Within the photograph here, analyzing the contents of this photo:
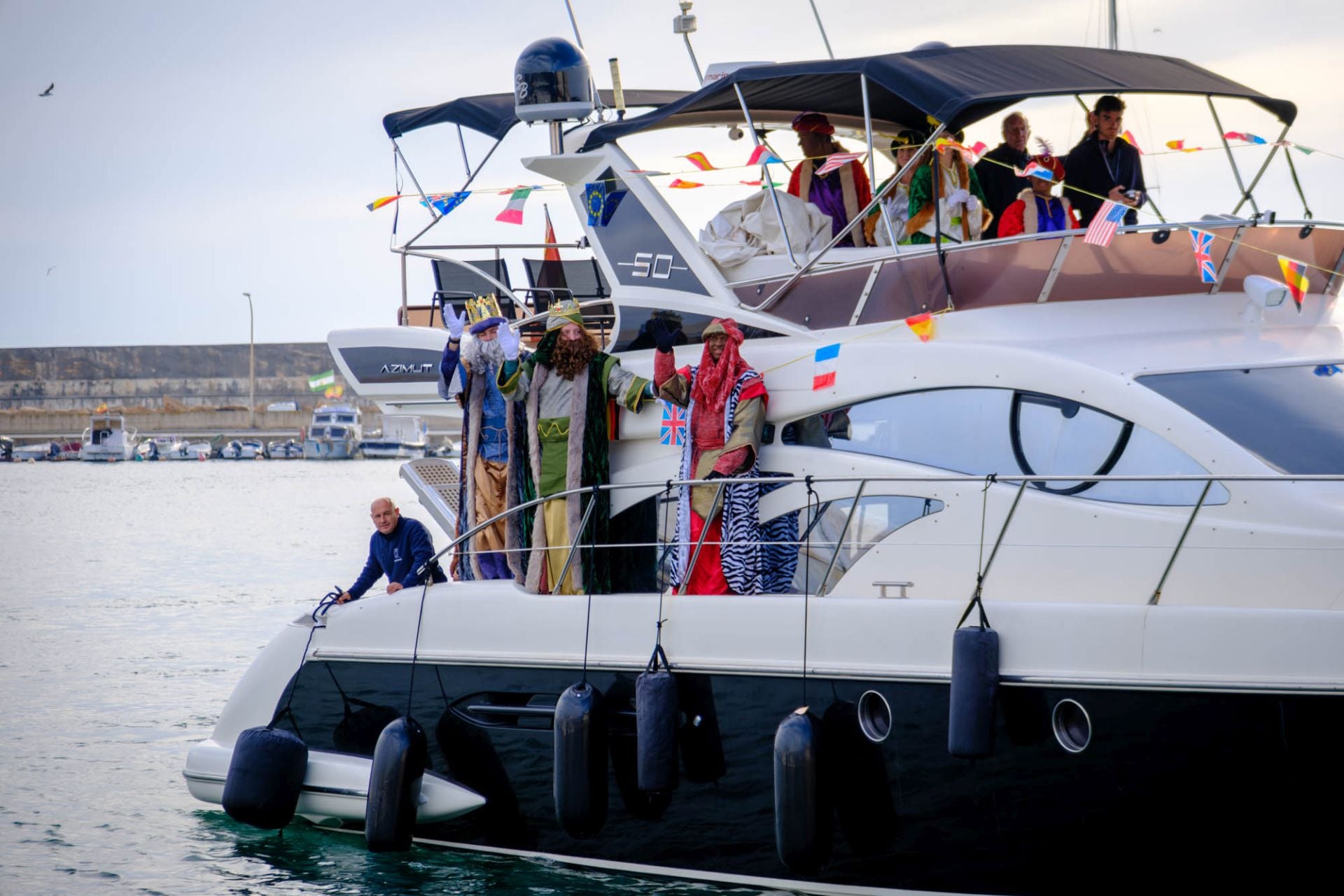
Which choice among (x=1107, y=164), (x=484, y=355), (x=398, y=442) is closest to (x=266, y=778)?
(x=484, y=355)

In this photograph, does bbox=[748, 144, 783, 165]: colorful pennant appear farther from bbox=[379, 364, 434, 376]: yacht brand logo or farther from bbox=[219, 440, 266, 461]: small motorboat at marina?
bbox=[219, 440, 266, 461]: small motorboat at marina

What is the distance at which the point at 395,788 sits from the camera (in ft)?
24.6

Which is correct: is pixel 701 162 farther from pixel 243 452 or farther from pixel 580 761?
pixel 243 452

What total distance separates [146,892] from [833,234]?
17.2 ft

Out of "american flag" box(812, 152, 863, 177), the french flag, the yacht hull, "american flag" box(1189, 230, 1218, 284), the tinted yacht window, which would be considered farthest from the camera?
"american flag" box(812, 152, 863, 177)

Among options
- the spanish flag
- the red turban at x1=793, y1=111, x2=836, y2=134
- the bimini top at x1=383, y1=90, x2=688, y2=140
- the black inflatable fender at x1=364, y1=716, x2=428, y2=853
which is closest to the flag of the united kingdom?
the red turban at x1=793, y1=111, x2=836, y2=134

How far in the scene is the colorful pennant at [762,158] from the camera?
8.16m

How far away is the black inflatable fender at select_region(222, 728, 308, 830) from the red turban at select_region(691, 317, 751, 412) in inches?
112

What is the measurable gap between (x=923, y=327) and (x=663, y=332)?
1.62 meters

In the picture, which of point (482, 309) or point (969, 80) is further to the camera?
point (482, 309)

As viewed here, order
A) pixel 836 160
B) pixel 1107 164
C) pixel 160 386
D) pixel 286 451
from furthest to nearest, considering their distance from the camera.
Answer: pixel 160 386, pixel 286 451, pixel 1107 164, pixel 836 160

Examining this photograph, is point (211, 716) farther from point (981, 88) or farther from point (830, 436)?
point (981, 88)

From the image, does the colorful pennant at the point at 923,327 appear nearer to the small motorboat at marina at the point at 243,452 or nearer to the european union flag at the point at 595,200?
the european union flag at the point at 595,200

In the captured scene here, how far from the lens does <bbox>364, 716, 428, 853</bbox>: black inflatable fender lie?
7.47m
